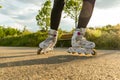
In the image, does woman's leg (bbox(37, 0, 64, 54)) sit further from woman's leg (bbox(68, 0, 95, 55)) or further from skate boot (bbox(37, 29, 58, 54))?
woman's leg (bbox(68, 0, 95, 55))

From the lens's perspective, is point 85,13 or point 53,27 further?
point 53,27

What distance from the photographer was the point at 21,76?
222 centimetres

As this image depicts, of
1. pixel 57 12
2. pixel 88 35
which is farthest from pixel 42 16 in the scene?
pixel 57 12

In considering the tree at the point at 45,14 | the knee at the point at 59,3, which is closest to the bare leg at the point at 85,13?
the knee at the point at 59,3

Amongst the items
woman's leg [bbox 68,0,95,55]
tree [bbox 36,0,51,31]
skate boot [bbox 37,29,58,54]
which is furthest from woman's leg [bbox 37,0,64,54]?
tree [bbox 36,0,51,31]

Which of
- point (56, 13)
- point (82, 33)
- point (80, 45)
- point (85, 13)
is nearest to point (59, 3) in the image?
point (56, 13)

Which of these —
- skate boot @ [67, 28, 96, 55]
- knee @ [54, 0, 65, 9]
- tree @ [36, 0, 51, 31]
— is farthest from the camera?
tree @ [36, 0, 51, 31]

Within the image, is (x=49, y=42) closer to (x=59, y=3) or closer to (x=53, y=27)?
(x=53, y=27)

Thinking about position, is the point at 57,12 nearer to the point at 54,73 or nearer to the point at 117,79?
the point at 54,73

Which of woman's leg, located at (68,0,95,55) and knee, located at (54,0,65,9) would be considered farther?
knee, located at (54,0,65,9)

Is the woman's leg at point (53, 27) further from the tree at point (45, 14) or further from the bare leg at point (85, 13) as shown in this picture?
the tree at point (45, 14)

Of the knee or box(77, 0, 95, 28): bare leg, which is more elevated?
the knee

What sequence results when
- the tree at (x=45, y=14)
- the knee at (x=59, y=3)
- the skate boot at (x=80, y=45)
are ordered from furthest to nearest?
1. the tree at (x=45, y=14)
2. the knee at (x=59, y=3)
3. the skate boot at (x=80, y=45)

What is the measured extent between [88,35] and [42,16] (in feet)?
45.0
